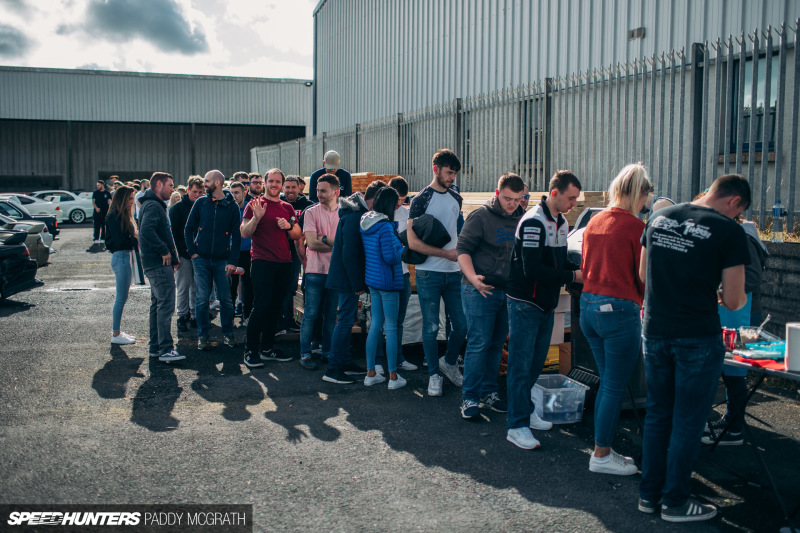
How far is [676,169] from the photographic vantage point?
8.27m

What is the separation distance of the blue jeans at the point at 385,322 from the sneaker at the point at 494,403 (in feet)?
3.02

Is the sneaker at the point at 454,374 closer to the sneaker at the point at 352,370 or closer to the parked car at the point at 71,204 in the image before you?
the sneaker at the point at 352,370

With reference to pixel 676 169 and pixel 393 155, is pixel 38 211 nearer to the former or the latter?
pixel 393 155

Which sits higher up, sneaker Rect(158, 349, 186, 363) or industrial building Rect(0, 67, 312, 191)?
industrial building Rect(0, 67, 312, 191)

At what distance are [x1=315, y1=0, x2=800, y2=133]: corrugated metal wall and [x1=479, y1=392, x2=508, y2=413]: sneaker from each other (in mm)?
6048

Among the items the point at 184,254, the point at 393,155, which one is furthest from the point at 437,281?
the point at 393,155

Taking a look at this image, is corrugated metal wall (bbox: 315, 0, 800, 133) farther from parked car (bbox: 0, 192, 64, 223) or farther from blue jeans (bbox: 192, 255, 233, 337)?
parked car (bbox: 0, 192, 64, 223)

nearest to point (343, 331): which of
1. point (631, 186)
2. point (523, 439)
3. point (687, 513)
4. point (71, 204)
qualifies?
point (523, 439)

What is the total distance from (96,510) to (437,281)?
3.10 metres

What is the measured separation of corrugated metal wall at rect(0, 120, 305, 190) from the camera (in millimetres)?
36312

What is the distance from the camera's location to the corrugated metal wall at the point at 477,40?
31.1 ft

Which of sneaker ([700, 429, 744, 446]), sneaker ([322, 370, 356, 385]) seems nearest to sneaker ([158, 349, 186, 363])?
sneaker ([322, 370, 356, 385])

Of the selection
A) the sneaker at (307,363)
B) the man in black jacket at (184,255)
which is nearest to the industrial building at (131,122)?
the man in black jacket at (184,255)

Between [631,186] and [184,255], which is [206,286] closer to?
[184,255]
